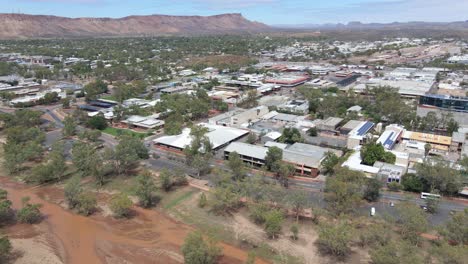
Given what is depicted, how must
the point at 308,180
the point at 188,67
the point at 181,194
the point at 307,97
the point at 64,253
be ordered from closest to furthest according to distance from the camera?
1. the point at 64,253
2. the point at 181,194
3. the point at 308,180
4. the point at 307,97
5. the point at 188,67

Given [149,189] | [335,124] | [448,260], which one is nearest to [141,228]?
[149,189]

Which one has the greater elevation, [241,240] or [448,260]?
[448,260]

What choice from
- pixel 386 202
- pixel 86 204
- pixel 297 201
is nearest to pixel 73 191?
pixel 86 204

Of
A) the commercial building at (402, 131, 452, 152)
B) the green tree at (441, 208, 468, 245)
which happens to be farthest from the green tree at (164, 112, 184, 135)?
the green tree at (441, 208, 468, 245)

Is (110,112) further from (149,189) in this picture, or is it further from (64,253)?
(64,253)

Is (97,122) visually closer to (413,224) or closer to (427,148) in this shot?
(413,224)

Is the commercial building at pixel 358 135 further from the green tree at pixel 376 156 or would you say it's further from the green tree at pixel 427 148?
the green tree at pixel 427 148

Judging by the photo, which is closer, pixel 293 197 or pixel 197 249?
pixel 197 249

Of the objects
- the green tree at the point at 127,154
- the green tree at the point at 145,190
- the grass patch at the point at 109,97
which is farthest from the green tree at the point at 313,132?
the grass patch at the point at 109,97
